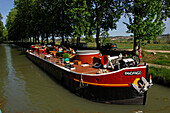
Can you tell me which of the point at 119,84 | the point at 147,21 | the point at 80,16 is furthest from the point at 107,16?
the point at 119,84

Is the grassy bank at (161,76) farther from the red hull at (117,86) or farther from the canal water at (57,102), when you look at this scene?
the red hull at (117,86)

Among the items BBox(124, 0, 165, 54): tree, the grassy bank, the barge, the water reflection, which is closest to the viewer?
the barge

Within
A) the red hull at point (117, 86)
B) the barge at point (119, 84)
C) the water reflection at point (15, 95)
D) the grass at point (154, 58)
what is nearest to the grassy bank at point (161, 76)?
the barge at point (119, 84)

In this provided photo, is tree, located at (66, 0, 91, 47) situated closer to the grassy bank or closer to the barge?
the grassy bank

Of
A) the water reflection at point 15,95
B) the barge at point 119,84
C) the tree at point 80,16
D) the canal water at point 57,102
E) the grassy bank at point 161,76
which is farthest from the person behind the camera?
the tree at point 80,16

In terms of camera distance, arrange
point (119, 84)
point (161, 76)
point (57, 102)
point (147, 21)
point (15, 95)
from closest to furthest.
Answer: point (119, 84), point (57, 102), point (15, 95), point (161, 76), point (147, 21)

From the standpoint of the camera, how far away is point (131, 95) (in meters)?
9.26

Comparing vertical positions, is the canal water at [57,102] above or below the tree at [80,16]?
below

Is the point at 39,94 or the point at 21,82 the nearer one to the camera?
the point at 39,94

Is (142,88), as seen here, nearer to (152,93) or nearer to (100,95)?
(100,95)

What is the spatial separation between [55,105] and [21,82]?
7.59m

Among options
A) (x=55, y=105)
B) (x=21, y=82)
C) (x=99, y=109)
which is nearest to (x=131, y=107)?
(x=99, y=109)

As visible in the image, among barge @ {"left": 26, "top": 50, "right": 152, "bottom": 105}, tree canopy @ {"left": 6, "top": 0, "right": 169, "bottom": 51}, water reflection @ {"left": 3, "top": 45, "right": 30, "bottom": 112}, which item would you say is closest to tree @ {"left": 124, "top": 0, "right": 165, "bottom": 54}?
tree canopy @ {"left": 6, "top": 0, "right": 169, "bottom": 51}

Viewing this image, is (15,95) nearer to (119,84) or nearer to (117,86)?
(117,86)
